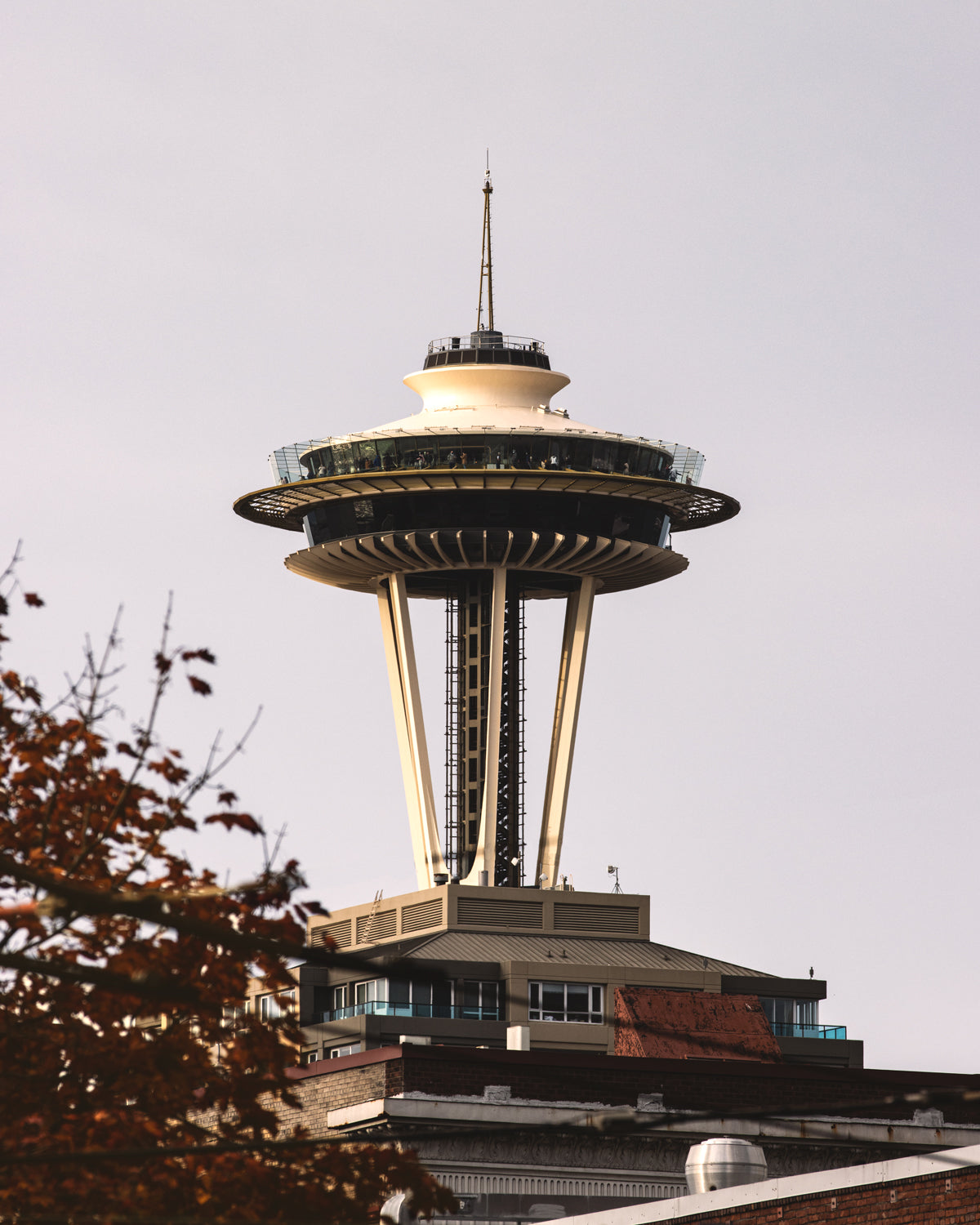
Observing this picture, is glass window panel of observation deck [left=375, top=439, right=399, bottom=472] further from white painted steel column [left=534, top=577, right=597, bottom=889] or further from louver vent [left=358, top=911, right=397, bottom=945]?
louver vent [left=358, top=911, right=397, bottom=945]

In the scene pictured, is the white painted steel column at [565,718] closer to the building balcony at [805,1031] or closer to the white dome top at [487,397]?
the white dome top at [487,397]

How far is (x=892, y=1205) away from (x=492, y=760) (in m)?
91.5

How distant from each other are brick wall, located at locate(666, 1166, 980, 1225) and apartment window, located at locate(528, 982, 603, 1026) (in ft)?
232

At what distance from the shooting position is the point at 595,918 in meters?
119

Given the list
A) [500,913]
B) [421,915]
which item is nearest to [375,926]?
[421,915]

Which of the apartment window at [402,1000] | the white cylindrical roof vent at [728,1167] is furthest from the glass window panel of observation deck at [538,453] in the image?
the white cylindrical roof vent at [728,1167]

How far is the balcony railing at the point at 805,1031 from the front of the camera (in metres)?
110

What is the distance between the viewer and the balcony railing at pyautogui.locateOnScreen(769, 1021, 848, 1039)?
109750 mm

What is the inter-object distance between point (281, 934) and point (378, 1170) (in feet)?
9.13

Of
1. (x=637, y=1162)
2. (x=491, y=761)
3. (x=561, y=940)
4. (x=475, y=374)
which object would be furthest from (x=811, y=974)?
(x=637, y=1162)

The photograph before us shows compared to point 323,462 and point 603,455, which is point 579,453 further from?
point 323,462

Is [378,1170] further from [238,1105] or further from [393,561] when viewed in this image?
[393,561]

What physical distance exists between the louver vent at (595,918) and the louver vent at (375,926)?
7813mm

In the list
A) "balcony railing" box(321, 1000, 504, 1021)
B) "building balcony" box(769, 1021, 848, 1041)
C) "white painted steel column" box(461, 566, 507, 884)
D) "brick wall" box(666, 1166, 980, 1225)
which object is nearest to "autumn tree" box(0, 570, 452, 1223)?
"brick wall" box(666, 1166, 980, 1225)
